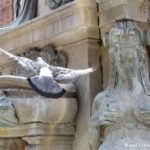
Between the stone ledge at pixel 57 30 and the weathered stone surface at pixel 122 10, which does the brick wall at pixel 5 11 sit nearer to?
the stone ledge at pixel 57 30

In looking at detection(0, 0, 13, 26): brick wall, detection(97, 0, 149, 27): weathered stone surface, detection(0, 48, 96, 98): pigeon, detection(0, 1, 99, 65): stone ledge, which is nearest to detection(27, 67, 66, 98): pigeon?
detection(0, 48, 96, 98): pigeon

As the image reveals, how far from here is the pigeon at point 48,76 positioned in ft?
14.1

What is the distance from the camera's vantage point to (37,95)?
14.3ft

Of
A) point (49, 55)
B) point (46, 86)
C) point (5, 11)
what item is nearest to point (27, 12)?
point (49, 55)

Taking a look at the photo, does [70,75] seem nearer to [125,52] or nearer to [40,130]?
[40,130]

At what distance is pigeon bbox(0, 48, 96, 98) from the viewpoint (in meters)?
4.31

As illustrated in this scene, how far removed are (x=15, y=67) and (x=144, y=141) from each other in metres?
2.15

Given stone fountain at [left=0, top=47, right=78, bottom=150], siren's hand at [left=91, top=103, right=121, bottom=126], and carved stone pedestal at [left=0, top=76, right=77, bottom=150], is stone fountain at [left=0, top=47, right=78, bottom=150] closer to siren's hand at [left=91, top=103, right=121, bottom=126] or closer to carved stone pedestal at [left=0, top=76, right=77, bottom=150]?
carved stone pedestal at [left=0, top=76, right=77, bottom=150]

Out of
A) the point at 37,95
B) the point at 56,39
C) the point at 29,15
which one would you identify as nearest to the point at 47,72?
the point at 37,95

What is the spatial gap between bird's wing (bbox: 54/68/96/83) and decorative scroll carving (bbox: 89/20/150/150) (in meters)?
0.40

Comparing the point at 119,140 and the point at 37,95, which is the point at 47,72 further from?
the point at 119,140

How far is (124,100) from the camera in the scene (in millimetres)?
3961

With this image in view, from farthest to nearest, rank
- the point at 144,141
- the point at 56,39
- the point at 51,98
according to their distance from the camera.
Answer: the point at 56,39, the point at 51,98, the point at 144,141

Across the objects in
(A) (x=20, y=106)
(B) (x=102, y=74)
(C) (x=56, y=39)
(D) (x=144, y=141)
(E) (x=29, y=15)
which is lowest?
(D) (x=144, y=141)
